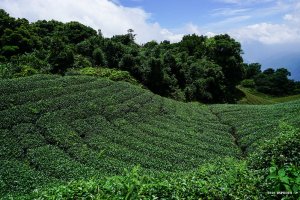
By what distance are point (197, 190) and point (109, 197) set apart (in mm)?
2098

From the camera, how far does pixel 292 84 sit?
364ft

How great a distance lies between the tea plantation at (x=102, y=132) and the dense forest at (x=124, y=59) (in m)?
9.12

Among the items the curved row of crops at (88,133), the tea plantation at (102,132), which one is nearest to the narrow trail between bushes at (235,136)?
the tea plantation at (102,132)

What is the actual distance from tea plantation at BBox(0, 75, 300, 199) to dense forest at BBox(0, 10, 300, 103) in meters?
9.12

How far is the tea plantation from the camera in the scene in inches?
1025

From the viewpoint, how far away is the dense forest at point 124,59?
54.0 m

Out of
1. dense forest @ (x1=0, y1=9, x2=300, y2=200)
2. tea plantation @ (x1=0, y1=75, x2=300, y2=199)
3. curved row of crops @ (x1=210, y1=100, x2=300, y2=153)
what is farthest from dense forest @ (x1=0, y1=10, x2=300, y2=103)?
curved row of crops @ (x1=210, y1=100, x2=300, y2=153)

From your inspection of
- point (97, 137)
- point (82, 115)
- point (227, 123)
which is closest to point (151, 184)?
point (97, 137)

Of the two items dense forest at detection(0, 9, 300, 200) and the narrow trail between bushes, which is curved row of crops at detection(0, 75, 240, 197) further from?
the narrow trail between bushes

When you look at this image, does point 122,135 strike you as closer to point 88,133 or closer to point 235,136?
point 88,133

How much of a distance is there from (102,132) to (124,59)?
30918 mm

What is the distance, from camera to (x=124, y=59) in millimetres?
63344

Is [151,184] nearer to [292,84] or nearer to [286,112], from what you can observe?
[286,112]

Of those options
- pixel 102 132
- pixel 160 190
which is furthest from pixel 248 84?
pixel 160 190
